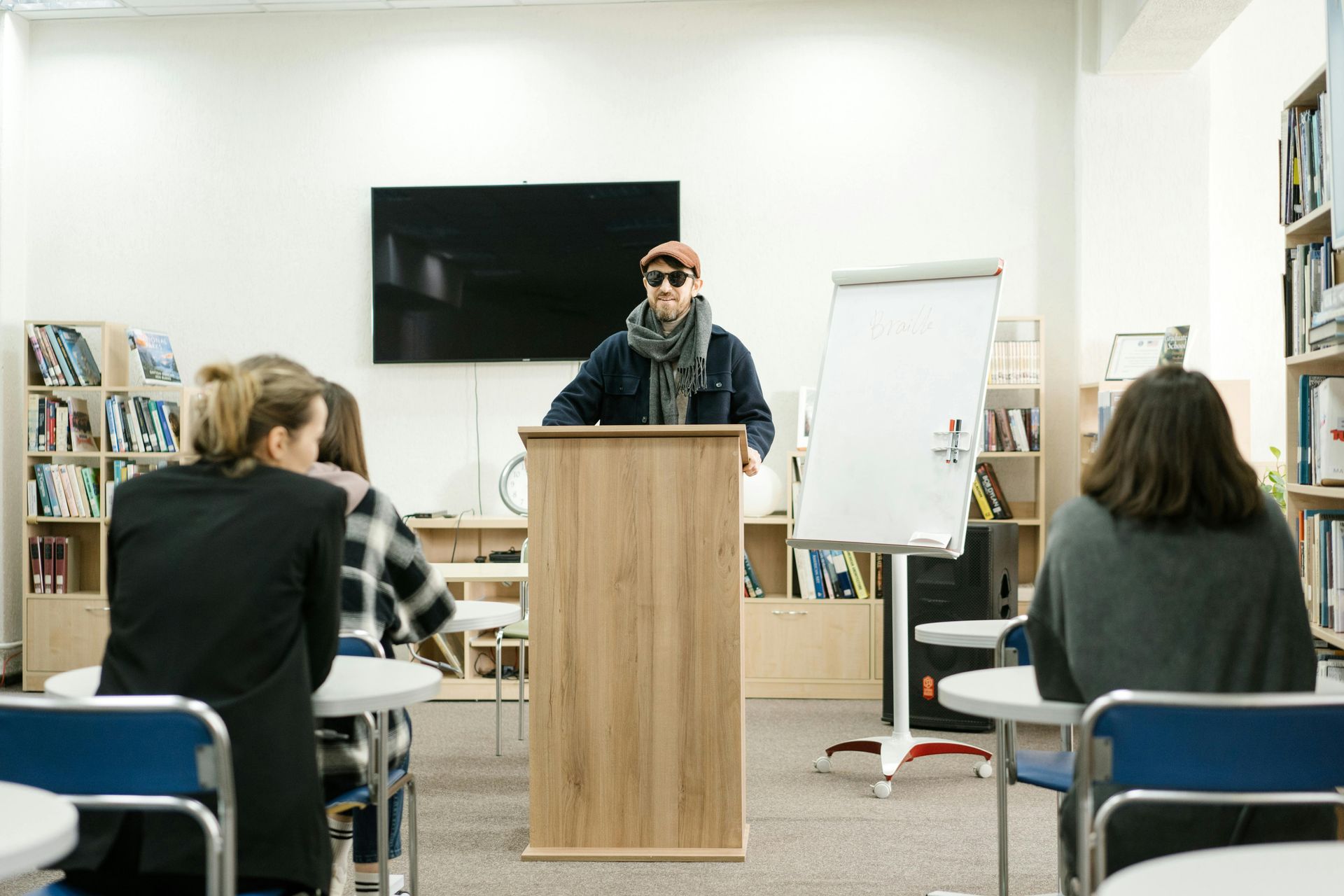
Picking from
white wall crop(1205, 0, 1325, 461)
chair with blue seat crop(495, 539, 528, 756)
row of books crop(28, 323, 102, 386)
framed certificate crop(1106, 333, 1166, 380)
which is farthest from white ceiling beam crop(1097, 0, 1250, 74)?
row of books crop(28, 323, 102, 386)

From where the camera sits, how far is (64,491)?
5.39 metres

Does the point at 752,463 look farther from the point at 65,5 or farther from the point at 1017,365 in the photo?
the point at 65,5

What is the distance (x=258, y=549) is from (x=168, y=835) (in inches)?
15.4

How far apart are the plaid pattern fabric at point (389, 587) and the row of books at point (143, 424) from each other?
3498 mm

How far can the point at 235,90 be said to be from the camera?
18.6 ft

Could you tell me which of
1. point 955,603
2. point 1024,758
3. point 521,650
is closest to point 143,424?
point 521,650

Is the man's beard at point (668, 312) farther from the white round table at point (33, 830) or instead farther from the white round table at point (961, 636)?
the white round table at point (33, 830)

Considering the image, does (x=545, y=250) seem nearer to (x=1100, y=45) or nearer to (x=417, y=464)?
(x=417, y=464)

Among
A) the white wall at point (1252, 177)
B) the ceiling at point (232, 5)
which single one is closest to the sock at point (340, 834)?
the ceiling at point (232, 5)

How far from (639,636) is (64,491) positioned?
373 centimetres

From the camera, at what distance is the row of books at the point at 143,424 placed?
532 cm

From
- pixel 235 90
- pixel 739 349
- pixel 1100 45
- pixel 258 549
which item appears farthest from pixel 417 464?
pixel 258 549

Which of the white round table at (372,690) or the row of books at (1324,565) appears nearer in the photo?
the white round table at (372,690)

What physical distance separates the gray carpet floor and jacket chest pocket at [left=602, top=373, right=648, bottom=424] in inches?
49.2
